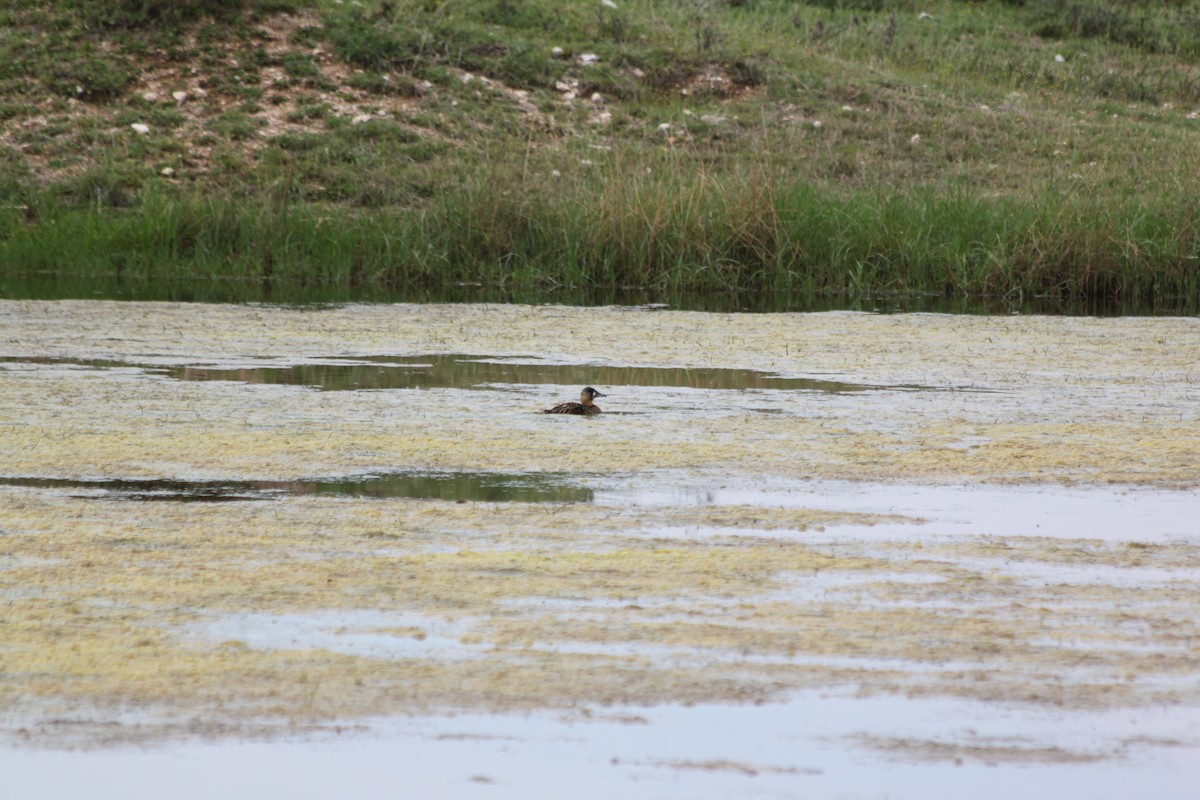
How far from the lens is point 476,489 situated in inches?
185

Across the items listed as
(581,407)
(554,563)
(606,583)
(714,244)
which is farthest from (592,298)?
(606,583)

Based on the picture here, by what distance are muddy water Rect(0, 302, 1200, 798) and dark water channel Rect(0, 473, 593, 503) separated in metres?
0.02

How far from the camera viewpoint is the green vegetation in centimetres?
1179

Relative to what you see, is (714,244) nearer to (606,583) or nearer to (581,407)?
(581,407)

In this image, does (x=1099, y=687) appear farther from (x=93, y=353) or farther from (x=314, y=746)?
(x=93, y=353)

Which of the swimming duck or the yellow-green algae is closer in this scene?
the yellow-green algae

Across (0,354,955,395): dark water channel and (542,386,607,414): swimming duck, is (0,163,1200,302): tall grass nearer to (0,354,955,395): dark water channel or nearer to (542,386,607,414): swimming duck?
(0,354,955,395): dark water channel

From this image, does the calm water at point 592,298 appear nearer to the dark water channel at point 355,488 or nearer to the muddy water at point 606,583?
the muddy water at point 606,583

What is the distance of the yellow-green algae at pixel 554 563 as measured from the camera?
2.91 meters

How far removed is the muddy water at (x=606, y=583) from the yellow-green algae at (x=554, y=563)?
0.5 inches

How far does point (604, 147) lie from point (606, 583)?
499 inches

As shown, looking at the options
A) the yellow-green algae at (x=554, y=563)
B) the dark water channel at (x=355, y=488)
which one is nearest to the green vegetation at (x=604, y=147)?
the yellow-green algae at (x=554, y=563)

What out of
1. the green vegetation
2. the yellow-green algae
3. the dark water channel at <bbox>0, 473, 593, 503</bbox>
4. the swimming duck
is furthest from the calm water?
the dark water channel at <bbox>0, 473, 593, 503</bbox>

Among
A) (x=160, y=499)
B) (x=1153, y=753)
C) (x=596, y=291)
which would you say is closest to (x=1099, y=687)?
(x=1153, y=753)
